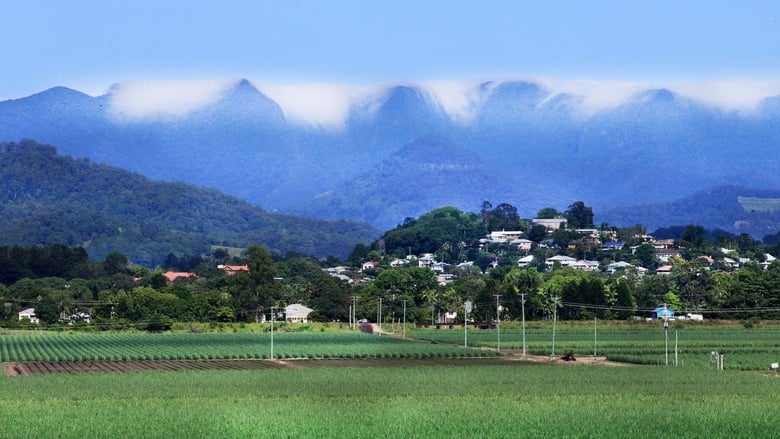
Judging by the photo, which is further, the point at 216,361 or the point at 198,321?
the point at 198,321

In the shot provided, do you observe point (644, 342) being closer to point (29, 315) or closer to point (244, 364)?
point (244, 364)

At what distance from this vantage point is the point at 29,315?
5630 inches

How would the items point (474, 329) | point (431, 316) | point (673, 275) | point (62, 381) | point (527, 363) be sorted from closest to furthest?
point (62, 381) < point (527, 363) < point (474, 329) < point (431, 316) < point (673, 275)

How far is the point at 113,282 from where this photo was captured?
178 meters

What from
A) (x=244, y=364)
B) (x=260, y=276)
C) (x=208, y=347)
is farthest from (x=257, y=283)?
(x=244, y=364)

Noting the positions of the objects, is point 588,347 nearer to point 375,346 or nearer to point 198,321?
point 375,346

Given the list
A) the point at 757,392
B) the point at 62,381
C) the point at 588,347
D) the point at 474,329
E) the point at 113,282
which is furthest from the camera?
the point at 113,282

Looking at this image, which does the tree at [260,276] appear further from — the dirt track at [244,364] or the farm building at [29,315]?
the dirt track at [244,364]

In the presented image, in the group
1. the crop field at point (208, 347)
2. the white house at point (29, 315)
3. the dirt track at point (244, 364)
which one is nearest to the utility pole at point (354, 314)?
the crop field at point (208, 347)

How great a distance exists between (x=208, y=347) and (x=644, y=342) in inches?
1248

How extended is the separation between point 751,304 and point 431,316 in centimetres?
3456

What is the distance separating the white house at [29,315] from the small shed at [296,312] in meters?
28.7

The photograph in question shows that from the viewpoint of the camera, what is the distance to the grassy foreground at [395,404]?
38625mm

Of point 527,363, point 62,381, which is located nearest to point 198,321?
point 527,363
